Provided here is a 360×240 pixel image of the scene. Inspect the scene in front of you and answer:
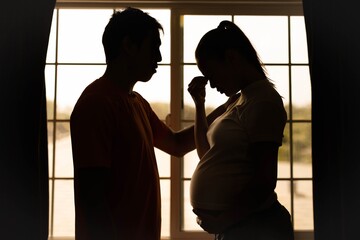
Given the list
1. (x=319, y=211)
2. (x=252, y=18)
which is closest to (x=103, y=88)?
(x=319, y=211)

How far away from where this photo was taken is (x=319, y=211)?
61.6 inches

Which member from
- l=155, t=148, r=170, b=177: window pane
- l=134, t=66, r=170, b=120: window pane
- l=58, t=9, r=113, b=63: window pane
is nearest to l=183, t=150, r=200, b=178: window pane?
l=155, t=148, r=170, b=177: window pane

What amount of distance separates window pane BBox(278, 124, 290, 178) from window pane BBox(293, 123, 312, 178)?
0.12ft

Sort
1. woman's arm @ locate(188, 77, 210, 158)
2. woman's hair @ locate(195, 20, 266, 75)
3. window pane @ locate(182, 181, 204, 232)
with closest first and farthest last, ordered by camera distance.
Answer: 1. woman's hair @ locate(195, 20, 266, 75)
2. woman's arm @ locate(188, 77, 210, 158)
3. window pane @ locate(182, 181, 204, 232)

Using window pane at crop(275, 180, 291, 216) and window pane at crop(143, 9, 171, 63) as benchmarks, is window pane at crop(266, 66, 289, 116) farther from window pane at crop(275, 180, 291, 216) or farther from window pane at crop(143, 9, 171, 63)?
window pane at crop(143, 9, 171, 63)

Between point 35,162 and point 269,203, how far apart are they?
2.68 ft

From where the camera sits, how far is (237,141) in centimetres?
139

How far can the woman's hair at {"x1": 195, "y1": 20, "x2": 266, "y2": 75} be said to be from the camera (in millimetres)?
1479

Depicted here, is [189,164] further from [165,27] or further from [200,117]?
[165,27]

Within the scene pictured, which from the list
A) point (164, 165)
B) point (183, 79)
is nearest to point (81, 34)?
point (183, 79)

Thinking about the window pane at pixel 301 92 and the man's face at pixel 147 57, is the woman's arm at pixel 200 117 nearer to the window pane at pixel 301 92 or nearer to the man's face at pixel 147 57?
the man's face at pixel 147 57

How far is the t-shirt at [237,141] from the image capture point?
133 centimetres

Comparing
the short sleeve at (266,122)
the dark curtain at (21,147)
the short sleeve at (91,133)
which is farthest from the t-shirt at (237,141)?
the dark curtain at (21,147)

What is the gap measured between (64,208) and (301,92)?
4.56 ft
